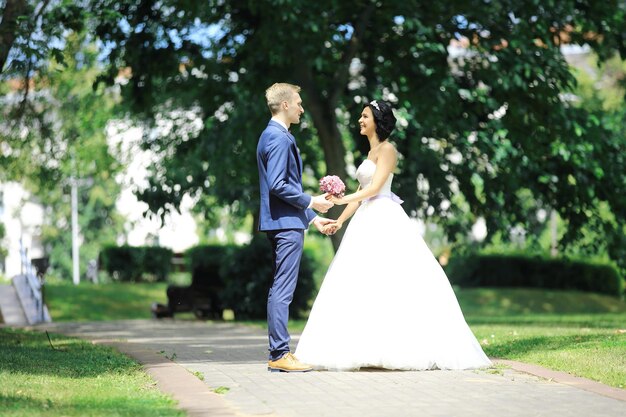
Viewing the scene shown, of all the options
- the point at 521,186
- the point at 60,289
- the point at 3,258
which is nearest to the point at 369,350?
the point at 521,186

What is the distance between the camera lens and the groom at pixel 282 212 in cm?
948

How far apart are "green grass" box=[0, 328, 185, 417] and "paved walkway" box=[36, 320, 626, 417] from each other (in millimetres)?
217

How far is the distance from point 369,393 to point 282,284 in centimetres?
177

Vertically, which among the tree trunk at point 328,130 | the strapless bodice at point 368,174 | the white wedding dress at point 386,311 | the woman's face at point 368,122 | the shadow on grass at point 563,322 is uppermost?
the tree trunk at point 328,130

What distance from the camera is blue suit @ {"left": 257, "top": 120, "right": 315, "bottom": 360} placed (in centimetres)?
950

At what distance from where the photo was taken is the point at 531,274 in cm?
3709

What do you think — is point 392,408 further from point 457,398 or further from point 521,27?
point 521,27

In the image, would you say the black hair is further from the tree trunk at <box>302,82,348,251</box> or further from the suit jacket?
the tree trunk at <box>302,82,348,251</box>

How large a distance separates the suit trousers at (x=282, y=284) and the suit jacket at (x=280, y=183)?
112mm

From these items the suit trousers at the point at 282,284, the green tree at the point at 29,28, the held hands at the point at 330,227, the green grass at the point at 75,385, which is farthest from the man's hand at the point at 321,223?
the green tree at the point at 29,28

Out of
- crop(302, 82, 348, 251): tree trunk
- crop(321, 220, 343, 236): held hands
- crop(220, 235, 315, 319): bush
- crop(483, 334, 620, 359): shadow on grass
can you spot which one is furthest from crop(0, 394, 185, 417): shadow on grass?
crop(220, 235, 315, 319): bush

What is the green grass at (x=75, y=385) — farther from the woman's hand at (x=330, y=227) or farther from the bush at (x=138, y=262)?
the bush at (x=138, y=262)

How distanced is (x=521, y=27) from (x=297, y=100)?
10181 millimetres

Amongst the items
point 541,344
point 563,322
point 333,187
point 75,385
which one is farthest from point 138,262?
point 75,385
